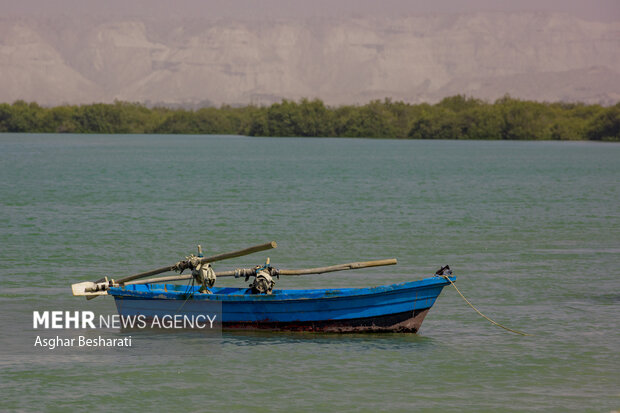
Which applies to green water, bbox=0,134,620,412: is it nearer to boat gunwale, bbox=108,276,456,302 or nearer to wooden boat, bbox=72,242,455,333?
wooden boat, bbox=72,242,455,333

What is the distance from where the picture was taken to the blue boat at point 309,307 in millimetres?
21672

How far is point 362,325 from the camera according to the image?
22141 millimetres

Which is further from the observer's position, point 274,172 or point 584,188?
point 274,172

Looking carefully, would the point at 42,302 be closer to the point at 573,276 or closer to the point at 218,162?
the point at 573,276

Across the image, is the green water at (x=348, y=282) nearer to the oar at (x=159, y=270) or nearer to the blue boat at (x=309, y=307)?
the blue boat at (x=309, y=307)

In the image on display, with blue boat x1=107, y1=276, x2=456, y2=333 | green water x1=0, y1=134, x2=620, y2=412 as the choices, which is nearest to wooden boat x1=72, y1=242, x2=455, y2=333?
blue boat x1=107, y1=276, x2=456, y2=333

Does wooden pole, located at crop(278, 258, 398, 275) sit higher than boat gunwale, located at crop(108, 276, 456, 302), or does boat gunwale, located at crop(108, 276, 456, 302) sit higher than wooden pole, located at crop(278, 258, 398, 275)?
wooden pole, located at crop(278, 258, 398, 275)

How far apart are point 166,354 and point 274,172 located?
7922 cm

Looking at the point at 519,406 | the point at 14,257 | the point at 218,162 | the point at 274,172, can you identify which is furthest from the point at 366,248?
the point at 218,162

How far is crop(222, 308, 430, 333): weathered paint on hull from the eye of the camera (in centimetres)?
2206

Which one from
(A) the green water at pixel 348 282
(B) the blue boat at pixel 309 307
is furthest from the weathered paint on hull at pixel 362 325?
(A) the green water at pixel 348 282

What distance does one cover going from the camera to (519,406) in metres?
17.9

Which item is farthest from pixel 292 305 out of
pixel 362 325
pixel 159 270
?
pixel 159 270

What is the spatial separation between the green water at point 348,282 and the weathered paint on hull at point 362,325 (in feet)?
0.68
